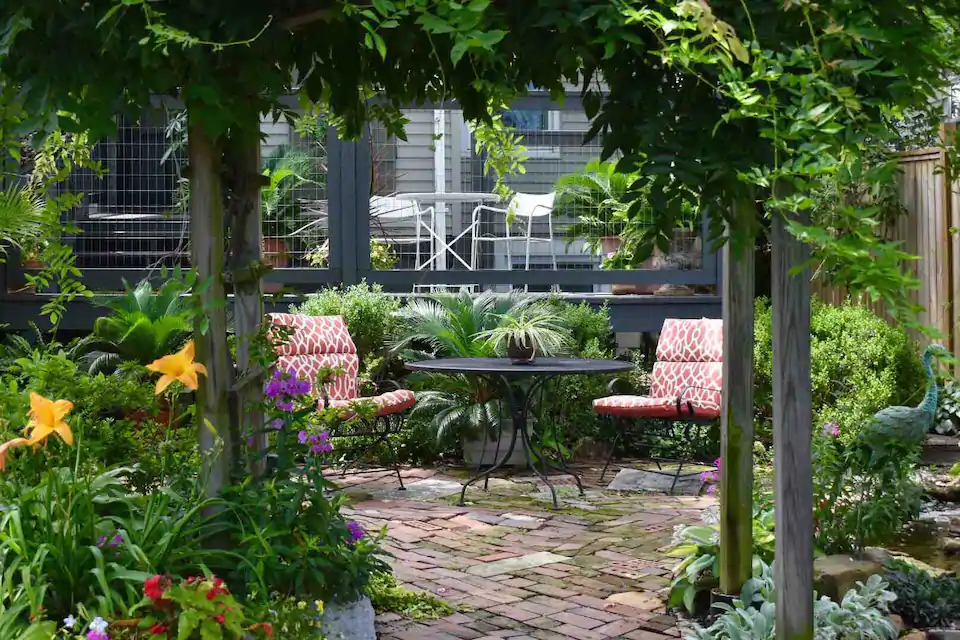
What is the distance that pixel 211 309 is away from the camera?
3.02 metres

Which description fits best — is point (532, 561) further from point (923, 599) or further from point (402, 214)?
point (402, 214)

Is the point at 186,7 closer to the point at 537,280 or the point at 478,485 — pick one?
the point at 478,485

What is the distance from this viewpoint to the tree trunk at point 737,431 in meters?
3.71

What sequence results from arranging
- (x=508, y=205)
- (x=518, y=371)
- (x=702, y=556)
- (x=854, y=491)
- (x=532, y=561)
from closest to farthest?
(x=702, y=556) < (x=854, y=491) < (x=532, y=561) < (x=518, y=371) < (x=508, y=205)

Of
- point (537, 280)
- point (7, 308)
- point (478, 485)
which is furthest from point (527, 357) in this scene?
point (7, 308)

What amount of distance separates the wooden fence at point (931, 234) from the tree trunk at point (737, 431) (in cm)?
440

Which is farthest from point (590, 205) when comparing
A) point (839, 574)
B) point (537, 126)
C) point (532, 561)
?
point (839, 574)

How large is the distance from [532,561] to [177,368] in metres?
2.37

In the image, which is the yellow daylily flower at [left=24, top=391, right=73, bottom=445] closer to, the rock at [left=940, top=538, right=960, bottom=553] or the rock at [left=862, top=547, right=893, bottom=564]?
the rock at [left=862, top=547, right=893, bottom=564]

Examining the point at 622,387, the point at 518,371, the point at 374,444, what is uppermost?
the point at 518,371

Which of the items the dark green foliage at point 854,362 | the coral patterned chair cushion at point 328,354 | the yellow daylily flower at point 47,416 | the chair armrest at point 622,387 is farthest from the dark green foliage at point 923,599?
the chair armrest at point 622,387

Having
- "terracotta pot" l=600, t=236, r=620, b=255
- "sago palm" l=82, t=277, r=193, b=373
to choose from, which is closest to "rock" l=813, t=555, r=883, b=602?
"sago palm" l=82, t=277, r=193, b=373

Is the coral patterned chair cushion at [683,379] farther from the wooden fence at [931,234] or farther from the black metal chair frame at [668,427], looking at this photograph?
the wooden fence at [931,234]

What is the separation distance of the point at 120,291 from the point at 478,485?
3367 mm
